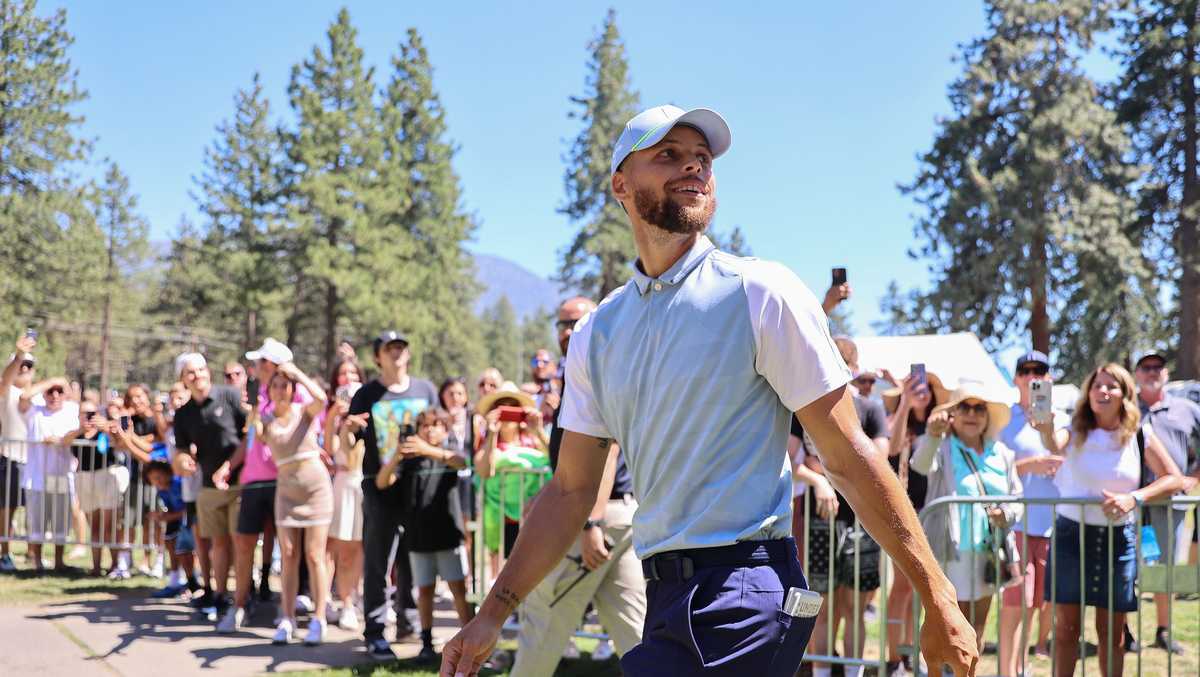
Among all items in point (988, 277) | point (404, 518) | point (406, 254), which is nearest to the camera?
point (404, 518)

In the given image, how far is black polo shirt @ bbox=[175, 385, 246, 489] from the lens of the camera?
8859 millimetres

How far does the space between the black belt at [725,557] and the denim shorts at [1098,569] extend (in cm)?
402

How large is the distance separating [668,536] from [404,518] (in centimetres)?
525

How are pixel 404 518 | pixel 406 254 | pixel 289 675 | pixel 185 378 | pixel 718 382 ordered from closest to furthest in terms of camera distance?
pixel 718 382
pixel 289 675
pixel 404 518
pixel 185 378
pixel 406 254

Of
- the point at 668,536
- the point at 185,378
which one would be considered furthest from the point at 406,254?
the point at 668,536

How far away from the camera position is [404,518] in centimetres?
741

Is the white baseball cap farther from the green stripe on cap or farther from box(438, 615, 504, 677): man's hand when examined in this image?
the green stripe on cap

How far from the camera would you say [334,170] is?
3931 cm

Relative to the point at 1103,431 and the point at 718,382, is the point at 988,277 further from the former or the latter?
the point at 718,382

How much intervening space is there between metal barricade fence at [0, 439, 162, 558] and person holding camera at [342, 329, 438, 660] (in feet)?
14.5

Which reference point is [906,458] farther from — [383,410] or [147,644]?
[147,644]

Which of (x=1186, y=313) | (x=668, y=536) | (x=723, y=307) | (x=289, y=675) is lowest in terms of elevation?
(x=289, y=675)

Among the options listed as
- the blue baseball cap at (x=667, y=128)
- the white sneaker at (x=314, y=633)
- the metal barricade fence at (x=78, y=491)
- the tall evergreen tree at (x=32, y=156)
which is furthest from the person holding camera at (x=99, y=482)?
the tall evergreen tree at (x=32, y=156)

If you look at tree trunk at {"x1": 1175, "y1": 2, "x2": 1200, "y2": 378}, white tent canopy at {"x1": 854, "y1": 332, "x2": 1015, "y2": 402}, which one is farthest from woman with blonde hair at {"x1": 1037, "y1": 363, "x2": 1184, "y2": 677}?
tree trunk at {"x1": 1175, "y1": 2, "x2": 1200, "y2": 378}
